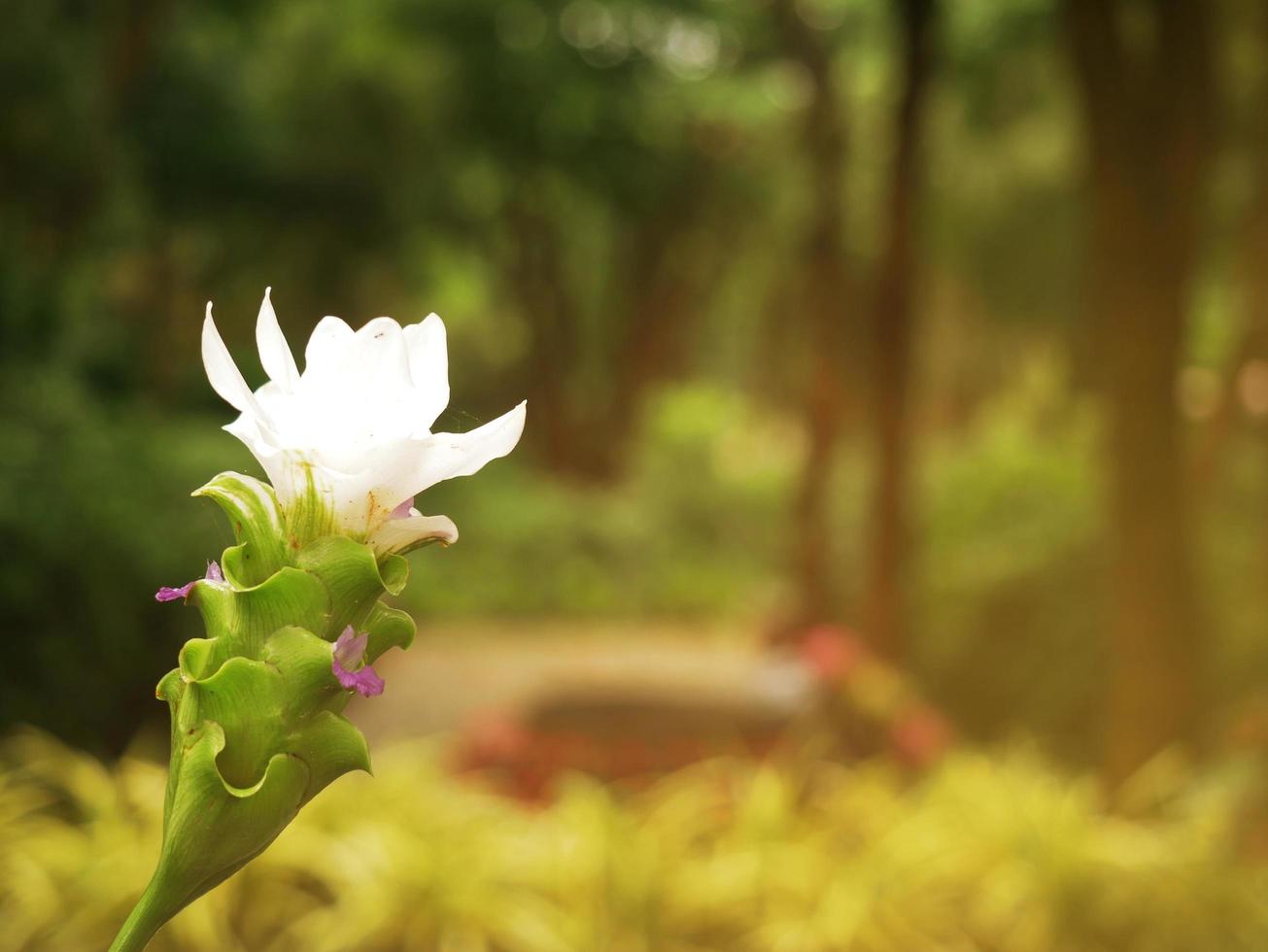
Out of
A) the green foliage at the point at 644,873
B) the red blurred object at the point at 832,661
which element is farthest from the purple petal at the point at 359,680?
the red blurred object at the point at 832,661

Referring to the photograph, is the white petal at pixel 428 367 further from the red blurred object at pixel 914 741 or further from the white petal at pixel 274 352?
the red blurred object at pixel 914 741

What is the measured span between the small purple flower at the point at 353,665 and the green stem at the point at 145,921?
0.04m

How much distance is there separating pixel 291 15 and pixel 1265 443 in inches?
102

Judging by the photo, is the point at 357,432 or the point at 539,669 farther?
the point at 539,669

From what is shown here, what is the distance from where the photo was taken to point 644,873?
1.21 meters

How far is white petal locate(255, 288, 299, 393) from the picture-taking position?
0.67ft

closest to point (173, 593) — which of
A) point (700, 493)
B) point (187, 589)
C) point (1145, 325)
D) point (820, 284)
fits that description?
point (187, 589)

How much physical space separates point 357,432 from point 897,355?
2364 mm

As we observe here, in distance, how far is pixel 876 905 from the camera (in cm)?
125

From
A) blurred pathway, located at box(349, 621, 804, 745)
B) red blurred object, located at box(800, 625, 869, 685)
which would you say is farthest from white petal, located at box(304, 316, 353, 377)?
blurred pathway, located at box(349, 621, 804, 745)

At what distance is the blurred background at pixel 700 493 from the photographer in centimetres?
130

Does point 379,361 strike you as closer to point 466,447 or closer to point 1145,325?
point 466,447

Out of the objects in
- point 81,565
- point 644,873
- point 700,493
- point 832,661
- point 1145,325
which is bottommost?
point 644,873

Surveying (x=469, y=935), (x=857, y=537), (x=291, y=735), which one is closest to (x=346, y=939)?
(x=469, y=935)
